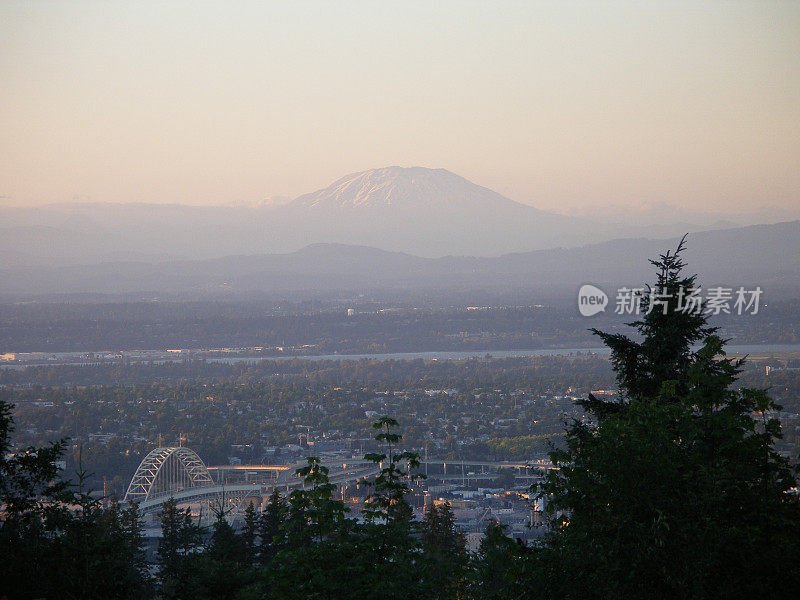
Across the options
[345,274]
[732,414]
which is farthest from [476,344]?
[345,274]

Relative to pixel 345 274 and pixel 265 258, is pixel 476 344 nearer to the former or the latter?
pixel 345 274

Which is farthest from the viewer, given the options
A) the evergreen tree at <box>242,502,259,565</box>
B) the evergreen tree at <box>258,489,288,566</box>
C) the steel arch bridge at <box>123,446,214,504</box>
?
the steel arch bridge at <box>123,446,214,504</box>

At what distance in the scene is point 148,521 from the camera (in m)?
26.5

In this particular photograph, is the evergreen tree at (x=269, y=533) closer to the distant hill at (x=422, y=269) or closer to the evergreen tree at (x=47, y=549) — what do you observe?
the evergreen tree at (x=47, y=549)

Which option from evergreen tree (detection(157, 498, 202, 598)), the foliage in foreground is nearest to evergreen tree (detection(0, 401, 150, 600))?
the foliage in foreground

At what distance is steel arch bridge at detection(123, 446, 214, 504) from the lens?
30.0 metres

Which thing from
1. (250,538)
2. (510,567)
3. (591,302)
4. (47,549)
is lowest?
(250,538)

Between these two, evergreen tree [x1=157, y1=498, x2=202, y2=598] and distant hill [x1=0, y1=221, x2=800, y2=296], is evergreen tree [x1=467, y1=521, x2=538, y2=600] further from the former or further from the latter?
distant hill [x1=0, y1=221, x2=800, y2=296]

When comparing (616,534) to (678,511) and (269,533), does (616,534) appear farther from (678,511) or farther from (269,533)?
(269,533)

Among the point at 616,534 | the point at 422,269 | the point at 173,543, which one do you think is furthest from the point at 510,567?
the point at 422,269

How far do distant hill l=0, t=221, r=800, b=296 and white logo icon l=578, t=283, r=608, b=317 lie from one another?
24348mm

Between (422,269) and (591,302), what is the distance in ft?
255

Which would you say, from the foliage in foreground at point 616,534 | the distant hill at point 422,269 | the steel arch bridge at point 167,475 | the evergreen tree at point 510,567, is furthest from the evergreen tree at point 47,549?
the distant hill at point 422,269

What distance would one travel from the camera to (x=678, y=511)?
719cm
